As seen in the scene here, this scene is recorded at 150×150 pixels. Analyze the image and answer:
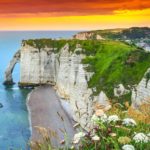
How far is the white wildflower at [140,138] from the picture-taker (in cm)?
1173

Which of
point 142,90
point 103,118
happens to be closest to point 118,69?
point 142,90

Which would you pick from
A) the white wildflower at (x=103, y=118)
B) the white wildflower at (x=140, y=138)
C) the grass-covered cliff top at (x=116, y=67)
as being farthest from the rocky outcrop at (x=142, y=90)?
the white wildflower at (x=140, y=138)

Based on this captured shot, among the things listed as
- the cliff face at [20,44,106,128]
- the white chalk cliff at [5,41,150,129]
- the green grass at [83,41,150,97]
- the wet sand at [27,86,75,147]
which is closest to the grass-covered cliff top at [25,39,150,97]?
the green grass at [83,41,150,97]

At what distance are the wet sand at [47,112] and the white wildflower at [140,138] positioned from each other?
1779 inches

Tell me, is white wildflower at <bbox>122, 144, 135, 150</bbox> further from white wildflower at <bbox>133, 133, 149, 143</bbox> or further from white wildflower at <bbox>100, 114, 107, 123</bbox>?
white wildflower at <bbox>100, 114, 107, 123</bbox>

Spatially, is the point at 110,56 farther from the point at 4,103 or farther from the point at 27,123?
the point at 4,103

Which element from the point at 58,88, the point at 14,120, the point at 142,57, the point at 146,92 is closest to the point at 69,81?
the point at 58,88

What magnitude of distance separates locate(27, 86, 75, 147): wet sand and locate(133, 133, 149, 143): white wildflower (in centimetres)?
4519

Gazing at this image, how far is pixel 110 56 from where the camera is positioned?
83.6 m

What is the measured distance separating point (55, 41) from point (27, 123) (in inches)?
2043

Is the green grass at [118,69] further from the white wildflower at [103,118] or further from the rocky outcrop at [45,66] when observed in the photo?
the white wildflower at [103,118]

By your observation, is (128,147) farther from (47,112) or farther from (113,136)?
(47,112)

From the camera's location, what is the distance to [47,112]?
8112 cm

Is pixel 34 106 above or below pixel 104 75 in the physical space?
below
